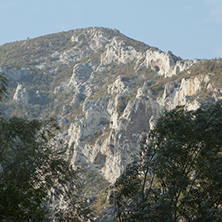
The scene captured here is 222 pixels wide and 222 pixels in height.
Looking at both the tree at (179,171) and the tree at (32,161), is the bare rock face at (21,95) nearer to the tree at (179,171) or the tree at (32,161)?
the tree at (32,161)

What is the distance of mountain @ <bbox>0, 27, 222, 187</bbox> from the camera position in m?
96.6

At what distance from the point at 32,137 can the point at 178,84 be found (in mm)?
88796

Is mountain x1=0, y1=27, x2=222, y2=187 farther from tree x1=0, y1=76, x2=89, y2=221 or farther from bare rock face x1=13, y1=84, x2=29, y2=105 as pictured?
tree x1=0, y1=76, x2=89, y2=221

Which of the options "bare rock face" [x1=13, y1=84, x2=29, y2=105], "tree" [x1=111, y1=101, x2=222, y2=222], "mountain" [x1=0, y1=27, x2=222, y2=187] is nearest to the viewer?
"tree" [x1=111, y1=101, x2=222, y2=222]

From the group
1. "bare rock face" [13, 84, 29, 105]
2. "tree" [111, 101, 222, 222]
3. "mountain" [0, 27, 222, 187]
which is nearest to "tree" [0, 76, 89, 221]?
"tree" [111, 101, 222, 222]

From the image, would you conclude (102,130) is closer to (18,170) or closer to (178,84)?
(178,84)

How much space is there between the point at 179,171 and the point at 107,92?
11368 cm

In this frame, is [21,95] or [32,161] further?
[21,95]

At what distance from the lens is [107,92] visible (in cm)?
13038

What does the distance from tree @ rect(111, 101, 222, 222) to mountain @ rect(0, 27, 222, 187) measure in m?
37.0

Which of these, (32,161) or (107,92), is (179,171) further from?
(107,92)

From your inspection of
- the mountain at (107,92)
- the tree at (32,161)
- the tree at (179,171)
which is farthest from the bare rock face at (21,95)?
the tree at (179,171)

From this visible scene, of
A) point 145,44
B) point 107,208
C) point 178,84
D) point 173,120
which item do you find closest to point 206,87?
point 178,84

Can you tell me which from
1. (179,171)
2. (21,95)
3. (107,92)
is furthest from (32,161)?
(21,95)
